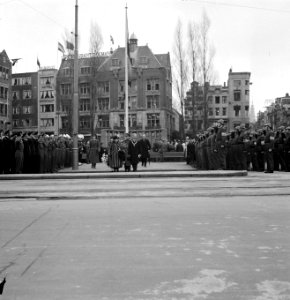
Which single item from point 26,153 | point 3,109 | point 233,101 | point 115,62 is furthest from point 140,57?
point 26,153

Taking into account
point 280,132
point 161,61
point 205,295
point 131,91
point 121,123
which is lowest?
point 205,295

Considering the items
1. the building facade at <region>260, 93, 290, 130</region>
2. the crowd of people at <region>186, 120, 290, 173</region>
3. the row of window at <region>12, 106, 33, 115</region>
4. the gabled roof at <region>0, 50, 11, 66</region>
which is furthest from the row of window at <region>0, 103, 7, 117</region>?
the crowd of people at <region>186, 120, 290, 173</region>

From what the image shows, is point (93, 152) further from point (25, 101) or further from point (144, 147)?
point (25, 101)

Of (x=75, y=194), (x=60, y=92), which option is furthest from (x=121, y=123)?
(x=75, y=194)

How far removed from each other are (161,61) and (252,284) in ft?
273

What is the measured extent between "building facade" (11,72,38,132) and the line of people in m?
74.9

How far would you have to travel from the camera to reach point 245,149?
20.3 metres

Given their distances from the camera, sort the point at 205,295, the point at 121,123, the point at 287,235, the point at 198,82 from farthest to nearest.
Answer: the point at 121,123, the point at 198,82, the point at 287,235, the point at 205,295

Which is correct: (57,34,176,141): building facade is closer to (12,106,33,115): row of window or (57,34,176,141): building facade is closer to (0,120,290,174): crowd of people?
(12,106,33,115): row of window

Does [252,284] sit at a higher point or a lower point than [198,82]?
lower

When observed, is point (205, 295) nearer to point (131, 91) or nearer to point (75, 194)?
point (75, 194)

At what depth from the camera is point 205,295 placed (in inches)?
154

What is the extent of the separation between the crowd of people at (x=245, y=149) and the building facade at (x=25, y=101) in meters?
77.6

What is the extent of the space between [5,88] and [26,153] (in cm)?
6693
